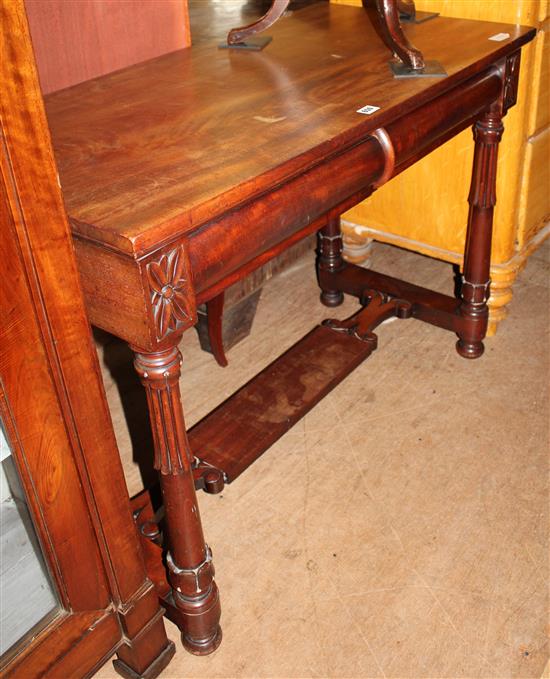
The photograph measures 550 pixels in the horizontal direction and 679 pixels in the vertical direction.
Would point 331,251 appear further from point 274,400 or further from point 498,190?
point 274,400

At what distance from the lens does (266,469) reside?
2025 mm

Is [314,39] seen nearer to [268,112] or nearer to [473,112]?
[473,112]

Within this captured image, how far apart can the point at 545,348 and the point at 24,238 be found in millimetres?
1829

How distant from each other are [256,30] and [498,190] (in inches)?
33.9

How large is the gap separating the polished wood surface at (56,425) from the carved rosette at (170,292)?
11 cm

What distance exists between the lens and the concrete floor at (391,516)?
1574mm

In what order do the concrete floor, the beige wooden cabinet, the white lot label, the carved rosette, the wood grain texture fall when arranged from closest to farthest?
the carved rosette
the white lot label
the concrete floor
the wood grain texture
the beige wooden cabinet

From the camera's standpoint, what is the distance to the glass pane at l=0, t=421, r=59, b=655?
4.07ft

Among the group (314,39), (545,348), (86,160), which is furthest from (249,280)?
(86,160)

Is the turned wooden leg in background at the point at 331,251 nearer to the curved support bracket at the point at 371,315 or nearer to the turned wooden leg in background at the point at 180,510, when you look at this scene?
the curved support bracket at the point at 371,315

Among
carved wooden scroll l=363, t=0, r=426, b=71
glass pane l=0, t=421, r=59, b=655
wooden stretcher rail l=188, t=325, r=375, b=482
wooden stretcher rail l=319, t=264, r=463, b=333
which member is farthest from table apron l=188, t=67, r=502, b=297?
wooden stretcher rail l=319, t=264, r=463, b=333

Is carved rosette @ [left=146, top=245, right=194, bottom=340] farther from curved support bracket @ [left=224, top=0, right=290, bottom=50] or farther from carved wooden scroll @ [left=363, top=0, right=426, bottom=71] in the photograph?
curved support bracket @ [left=224, top=0, right=290, bottom=50]

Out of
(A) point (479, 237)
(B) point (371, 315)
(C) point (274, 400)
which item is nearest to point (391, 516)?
(C) point (274, 400)

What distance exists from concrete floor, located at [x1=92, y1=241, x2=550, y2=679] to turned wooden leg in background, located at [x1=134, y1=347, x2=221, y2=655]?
8cm
